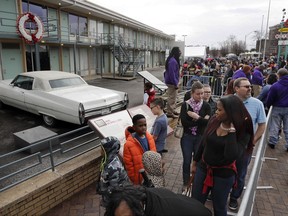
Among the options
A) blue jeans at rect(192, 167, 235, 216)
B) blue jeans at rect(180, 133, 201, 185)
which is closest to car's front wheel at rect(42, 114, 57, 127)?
blue jeans at rect(180, 133, 201, 185)

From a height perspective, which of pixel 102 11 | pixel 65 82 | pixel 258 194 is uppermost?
pixel 102 11

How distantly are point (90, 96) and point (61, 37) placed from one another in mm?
12963

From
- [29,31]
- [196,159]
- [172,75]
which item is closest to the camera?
[196,159]

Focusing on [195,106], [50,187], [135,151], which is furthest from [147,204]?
[50,187]

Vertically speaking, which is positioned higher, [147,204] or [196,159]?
[147,204]

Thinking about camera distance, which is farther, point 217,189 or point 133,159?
point 133,159

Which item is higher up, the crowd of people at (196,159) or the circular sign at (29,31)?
the circular sign at (29,31)

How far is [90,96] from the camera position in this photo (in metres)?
6.21

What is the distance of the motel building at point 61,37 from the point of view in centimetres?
Result: 1323

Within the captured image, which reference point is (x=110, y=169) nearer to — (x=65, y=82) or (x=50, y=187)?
(x=50, y=187)

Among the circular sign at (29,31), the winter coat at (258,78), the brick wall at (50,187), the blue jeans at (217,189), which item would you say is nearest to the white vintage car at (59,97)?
the brick wall at (50,187)

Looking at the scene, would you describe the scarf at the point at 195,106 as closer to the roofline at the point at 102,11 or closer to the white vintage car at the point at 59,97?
the white vintage car at the point at 59,97

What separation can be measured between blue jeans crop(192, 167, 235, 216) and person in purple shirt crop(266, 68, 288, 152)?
3476 mm

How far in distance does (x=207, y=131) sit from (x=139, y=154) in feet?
3.05
